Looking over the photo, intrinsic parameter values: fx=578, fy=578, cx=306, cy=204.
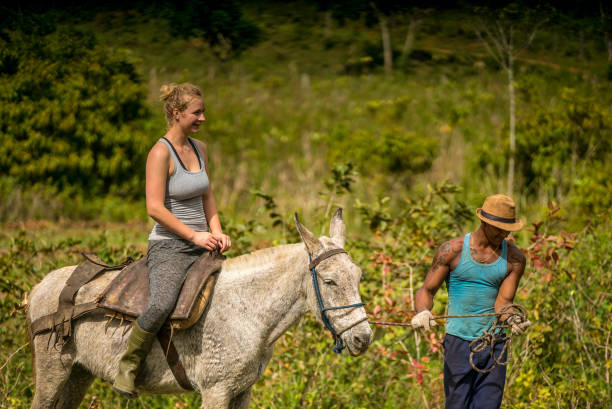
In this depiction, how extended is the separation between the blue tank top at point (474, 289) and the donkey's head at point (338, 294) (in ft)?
2.49

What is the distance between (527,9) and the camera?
405 inches

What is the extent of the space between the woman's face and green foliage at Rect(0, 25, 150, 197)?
5.29m

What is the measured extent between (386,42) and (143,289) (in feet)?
41.2

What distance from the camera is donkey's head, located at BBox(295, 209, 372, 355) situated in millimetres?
3184

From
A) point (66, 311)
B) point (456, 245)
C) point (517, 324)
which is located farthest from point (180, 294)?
point (517, 324)

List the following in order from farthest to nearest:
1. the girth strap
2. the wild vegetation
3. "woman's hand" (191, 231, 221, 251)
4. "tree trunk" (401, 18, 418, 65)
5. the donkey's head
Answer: "tree trunk" (401, 18, 418, 65)
the wild vegetation
the girth strap
"woman's hand" (191, 231, 221, 251)
the donkey's head

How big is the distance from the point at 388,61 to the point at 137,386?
13.7 m

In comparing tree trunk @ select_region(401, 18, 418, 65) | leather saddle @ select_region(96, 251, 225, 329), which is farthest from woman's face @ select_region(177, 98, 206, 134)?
tree trunk @ select_region(401, 18, 418, 65)

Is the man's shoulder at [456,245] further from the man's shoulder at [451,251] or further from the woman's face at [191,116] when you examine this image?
the woman's face at [191,116]

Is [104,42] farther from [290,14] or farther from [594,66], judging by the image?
[594,66]

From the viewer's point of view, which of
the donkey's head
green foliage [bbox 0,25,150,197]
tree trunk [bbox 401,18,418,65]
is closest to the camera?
the donkey's head

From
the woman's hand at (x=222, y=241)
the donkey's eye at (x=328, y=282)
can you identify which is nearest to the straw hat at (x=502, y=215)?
the donkey's eye at (x=328, y=282)

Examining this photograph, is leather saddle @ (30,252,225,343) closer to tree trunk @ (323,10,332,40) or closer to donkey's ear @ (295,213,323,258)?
donkey's ear @ (295,213,323,258)

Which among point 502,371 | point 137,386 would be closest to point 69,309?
point 137,386
